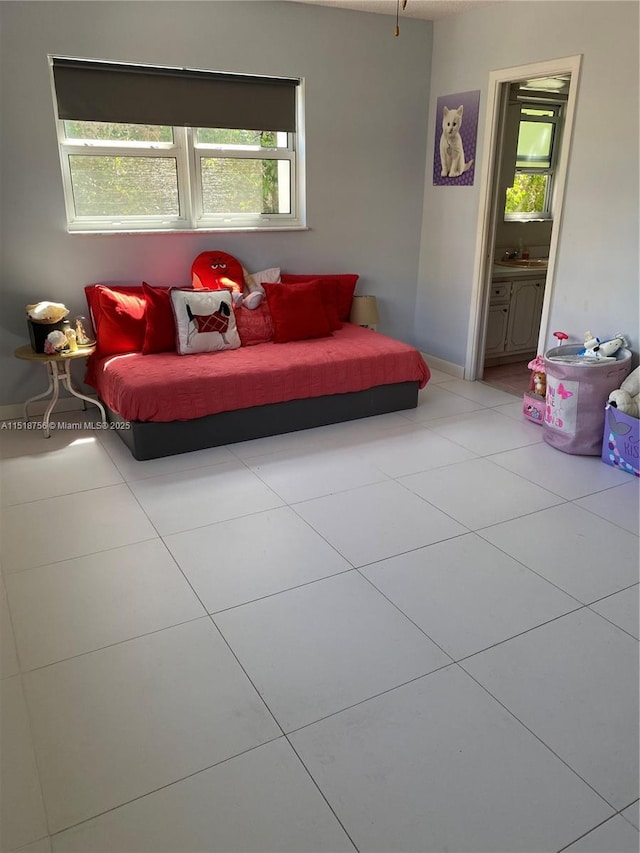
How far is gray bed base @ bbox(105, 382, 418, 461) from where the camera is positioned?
11.5ft

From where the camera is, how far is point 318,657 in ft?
6.75

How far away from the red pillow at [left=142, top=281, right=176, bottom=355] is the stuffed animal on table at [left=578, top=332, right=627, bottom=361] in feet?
8.36

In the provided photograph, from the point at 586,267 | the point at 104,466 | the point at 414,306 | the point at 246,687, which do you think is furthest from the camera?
the point at 414,306

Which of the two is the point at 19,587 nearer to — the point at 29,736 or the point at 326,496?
the point at 29,736

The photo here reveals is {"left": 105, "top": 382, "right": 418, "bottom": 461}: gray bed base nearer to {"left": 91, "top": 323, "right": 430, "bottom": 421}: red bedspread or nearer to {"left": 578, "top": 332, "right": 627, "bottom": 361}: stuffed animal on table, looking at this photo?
{"left": 91, "top": 323, "right": 430, "bottom": 421}: red bedspread

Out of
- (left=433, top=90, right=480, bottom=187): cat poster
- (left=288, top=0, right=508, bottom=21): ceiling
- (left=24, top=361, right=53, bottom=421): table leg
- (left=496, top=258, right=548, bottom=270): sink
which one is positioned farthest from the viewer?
(left=496, top=258, right=548, bottom=270): sink

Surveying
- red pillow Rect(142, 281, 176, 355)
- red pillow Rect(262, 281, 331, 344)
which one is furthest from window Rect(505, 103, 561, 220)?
red pillow Rect(142, 281, 176, 355)

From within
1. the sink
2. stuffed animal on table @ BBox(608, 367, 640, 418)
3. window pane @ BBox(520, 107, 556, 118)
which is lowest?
stuffed animal on table @ BBox(608, 367, 640, 418)

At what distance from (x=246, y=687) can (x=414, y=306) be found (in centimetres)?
411

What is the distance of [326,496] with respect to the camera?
3115 millimetres

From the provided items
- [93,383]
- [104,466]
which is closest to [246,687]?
[104,466]

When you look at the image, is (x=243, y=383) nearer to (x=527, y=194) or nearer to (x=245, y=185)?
(x=245, y=185)

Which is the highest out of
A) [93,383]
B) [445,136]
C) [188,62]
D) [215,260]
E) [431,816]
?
[188,62]

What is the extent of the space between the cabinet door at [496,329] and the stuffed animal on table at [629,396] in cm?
184
